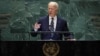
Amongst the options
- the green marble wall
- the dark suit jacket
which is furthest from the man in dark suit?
the green marble wall

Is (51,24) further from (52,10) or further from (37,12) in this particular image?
(37,12)

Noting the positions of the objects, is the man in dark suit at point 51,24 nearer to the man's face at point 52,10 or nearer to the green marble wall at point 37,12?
the man's face at point 52,10
